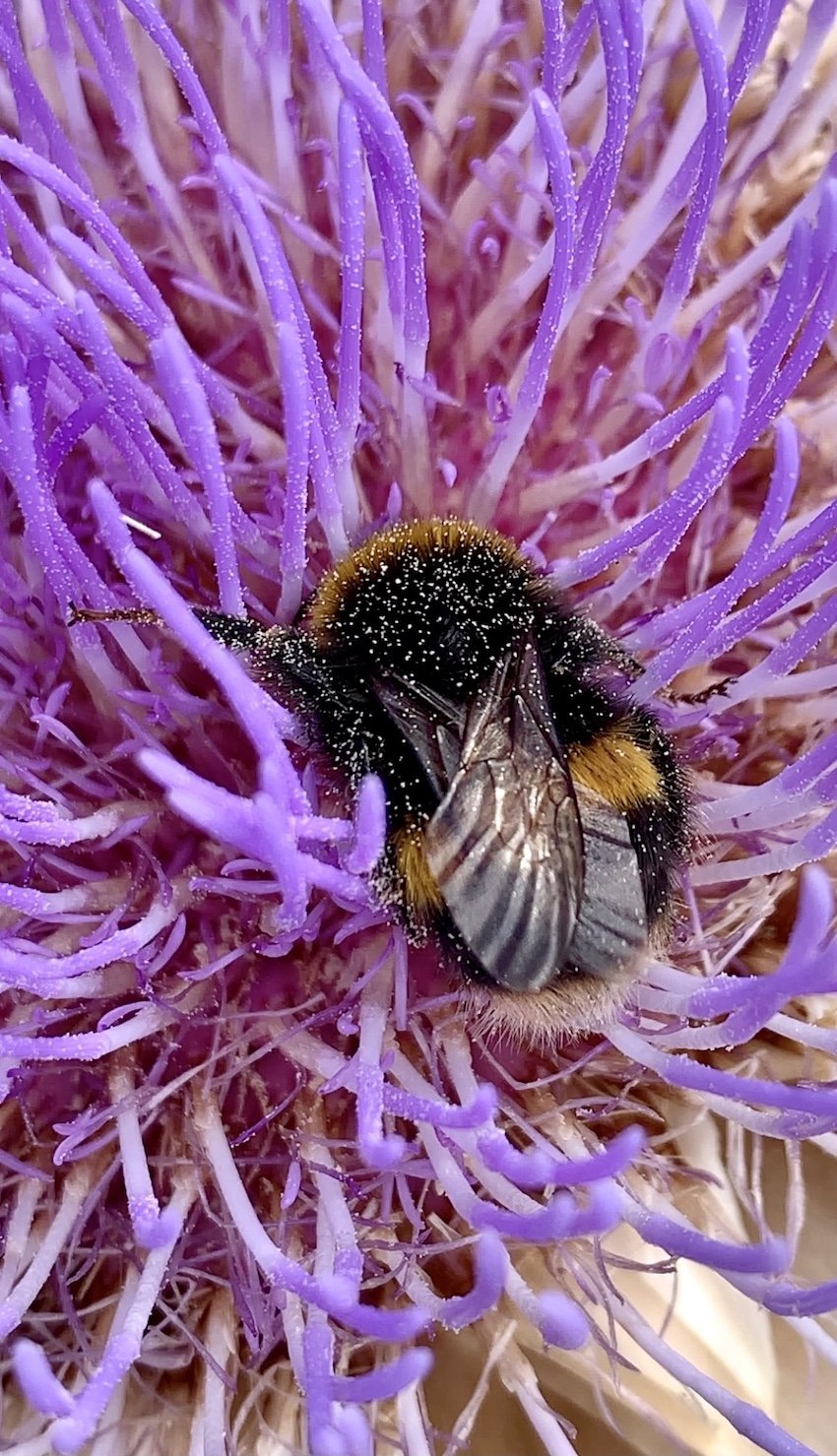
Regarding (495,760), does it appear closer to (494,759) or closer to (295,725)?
(494,759)

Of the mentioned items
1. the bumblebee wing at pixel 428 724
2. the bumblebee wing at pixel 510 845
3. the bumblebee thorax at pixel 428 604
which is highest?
the bumblebee thorax at pixel 428 604

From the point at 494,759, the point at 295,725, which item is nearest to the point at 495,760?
the point at 494,759

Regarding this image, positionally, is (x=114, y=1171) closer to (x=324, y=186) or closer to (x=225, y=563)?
(x=225, y=563)

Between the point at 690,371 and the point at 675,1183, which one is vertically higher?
the point at 690,371

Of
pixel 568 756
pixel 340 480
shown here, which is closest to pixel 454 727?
pixel 568 756

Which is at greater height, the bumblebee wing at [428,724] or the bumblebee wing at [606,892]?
the bumblebee wing at [428,724]

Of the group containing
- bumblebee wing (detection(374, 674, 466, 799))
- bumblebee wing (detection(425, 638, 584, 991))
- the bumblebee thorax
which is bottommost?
bumblebee wing (detection(425, 638, 584, 991))
